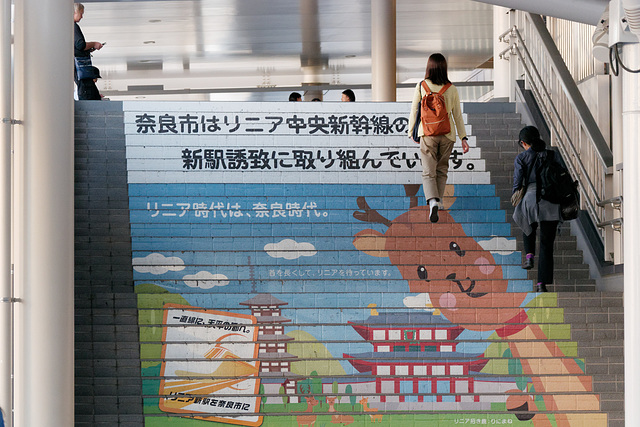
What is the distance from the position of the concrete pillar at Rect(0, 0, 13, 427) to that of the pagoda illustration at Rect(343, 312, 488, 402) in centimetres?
302

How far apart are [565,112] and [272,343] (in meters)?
4.92

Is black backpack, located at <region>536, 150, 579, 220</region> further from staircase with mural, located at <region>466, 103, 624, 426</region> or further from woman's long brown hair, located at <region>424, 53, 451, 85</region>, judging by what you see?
woman's long brown hair, located at <region>424, 53, 451, 85</region>

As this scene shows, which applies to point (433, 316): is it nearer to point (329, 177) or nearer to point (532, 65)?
point (329, 177)

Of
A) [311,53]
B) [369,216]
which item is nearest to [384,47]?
[311,53]

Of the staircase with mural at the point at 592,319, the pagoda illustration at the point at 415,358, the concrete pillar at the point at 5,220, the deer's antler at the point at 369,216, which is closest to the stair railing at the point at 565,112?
the staircase with mural at the point at 592,319

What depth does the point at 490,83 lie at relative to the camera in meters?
22.7

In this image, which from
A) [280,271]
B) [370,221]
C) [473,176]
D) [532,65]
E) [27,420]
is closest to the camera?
[27,420]

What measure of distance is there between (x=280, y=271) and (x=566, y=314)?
2548mm

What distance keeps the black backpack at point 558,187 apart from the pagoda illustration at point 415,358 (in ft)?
4.91

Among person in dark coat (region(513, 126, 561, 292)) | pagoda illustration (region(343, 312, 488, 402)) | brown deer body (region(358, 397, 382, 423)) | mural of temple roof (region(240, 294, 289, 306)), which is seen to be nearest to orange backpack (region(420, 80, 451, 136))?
person in dark coat (region(513, 126, 561, 292))

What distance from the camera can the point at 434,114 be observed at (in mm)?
8516

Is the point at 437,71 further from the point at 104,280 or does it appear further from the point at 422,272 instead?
the point at 104,280

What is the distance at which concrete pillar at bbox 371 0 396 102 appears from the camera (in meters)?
15.9

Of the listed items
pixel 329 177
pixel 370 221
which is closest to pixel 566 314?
pixel 370 221
